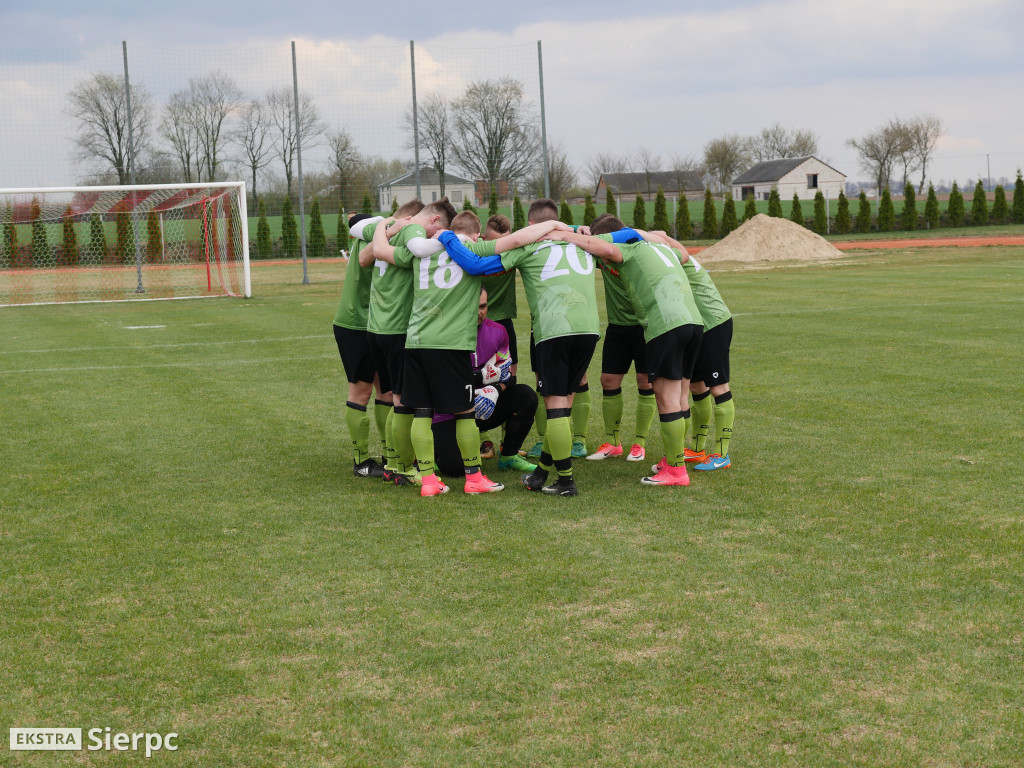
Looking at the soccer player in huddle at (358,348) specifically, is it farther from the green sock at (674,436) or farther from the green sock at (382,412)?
the green sock at (674,436)

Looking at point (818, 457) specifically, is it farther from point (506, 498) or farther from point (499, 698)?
point (499, 698)

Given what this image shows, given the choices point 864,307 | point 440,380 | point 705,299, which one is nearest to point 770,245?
point 864,307

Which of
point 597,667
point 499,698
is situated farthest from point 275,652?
point 597,667

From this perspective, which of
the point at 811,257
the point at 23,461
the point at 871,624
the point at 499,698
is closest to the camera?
the point at 499,698

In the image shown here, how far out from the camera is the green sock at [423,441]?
6559 mm

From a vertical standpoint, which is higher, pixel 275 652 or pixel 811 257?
pixel 811 257

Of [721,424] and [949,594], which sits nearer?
[949,594]

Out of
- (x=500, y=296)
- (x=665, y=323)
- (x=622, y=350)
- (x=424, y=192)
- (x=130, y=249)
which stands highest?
(x=424, y=192)

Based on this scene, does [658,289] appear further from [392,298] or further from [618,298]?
[392,298]

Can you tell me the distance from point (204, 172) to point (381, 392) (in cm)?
2547

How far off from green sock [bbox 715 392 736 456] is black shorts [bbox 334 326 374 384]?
2.60 metres

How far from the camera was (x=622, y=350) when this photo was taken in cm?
751

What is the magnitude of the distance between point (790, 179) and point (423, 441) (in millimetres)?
86618

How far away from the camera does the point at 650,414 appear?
7.53 m
